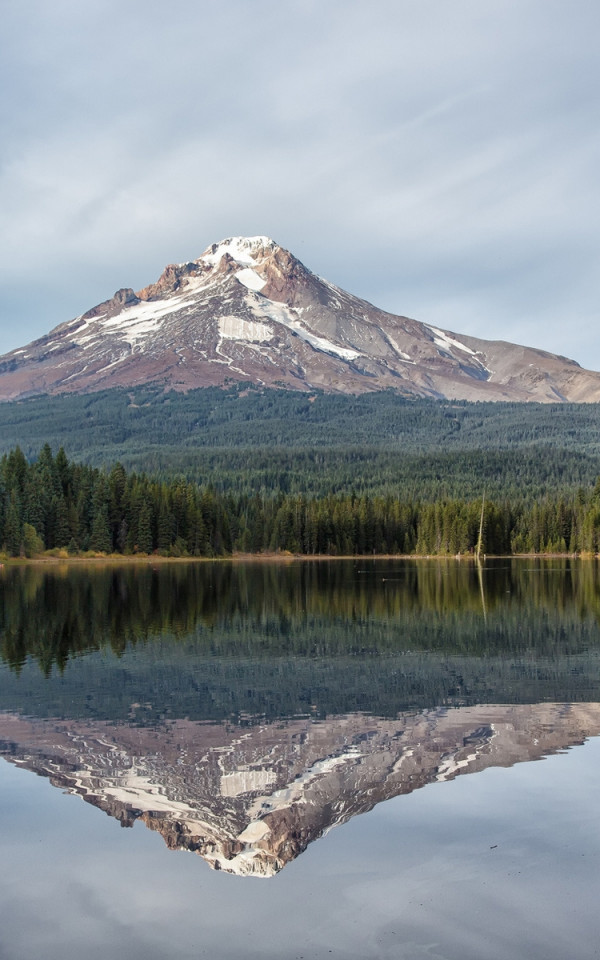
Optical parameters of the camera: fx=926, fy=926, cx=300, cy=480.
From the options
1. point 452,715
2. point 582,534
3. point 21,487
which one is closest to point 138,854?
point 452,715

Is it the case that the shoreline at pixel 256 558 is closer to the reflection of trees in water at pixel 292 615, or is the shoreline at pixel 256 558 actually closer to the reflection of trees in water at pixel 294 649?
the reflection of trees in water at pixel 292 615

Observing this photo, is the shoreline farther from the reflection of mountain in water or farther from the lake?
the reflection of mountain in water

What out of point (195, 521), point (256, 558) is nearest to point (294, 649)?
point (195, 521)

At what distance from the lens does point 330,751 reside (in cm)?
2236

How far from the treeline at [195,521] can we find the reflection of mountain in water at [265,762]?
117 meters

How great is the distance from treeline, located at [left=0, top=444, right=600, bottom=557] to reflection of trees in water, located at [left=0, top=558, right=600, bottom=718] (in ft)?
220

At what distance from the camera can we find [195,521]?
532 feet

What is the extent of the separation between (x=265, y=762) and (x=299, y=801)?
2998mm

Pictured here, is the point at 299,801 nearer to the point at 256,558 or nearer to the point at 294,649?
the point at 294,649

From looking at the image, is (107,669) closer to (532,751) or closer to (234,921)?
(532,751)

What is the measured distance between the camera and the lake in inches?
527

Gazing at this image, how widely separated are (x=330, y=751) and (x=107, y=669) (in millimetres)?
15341

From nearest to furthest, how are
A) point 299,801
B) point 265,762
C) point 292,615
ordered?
point 299,801, point 265,762, point 292,615

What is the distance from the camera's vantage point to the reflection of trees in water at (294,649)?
3023cm
